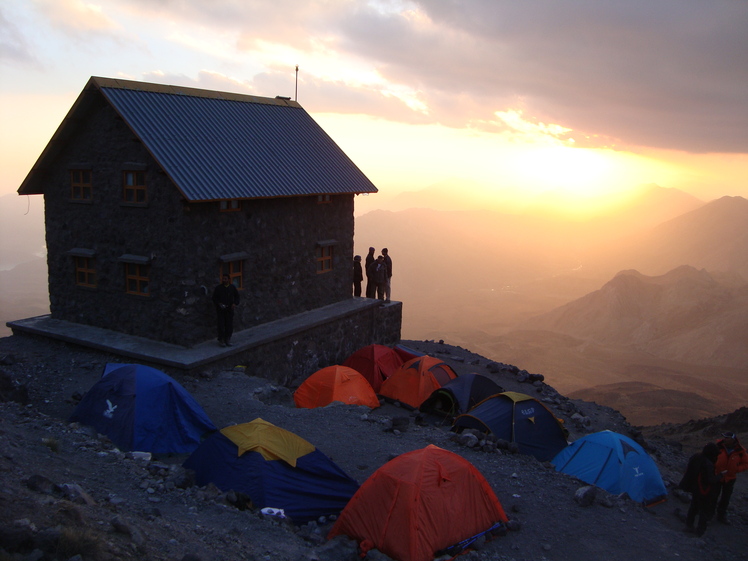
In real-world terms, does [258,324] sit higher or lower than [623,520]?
higher

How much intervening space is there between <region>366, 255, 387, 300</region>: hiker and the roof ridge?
250 inches

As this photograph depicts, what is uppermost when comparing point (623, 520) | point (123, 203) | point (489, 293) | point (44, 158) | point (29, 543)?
point (44, 158)

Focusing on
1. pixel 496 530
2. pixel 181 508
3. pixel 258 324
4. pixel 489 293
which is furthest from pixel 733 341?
pixel 181 508

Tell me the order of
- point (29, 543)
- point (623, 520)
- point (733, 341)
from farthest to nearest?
point (733, 341)
point (623, 520)
point (29, 543)

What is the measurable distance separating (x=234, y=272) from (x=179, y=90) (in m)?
5.56

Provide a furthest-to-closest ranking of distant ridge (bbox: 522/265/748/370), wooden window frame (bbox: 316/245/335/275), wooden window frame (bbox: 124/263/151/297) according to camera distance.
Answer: distant ridge (bbox: 522/265/748/370), wooden window frame (bbox: 316/245/335/275), wooden window frame (bbox: 124/263/151/297)

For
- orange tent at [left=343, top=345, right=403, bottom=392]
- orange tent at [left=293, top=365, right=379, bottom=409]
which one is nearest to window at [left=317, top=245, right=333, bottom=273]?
orange tent at [left=343, top=345, right=403, bottom=392]

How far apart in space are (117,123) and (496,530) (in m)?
12.8

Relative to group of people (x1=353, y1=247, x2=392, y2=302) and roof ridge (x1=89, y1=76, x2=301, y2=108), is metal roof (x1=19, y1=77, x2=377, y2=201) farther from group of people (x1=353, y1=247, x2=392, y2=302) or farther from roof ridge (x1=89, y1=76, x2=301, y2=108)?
group of people (x1=353, y1=247, x2=392, y2=302)

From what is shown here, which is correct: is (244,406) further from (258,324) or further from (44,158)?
(44,158)

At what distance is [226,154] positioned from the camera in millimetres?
16688

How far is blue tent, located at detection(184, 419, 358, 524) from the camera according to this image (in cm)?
886

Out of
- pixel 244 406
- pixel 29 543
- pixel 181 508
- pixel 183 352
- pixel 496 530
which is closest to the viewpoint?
pixel 29 543

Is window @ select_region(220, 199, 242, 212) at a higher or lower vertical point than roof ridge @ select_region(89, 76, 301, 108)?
lower
